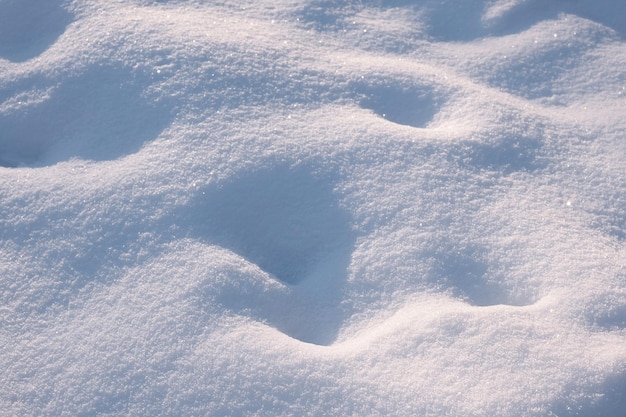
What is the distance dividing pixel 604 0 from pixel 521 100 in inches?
21.3

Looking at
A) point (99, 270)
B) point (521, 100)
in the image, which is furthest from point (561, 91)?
point (99, 270)

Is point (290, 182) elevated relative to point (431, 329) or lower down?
elevated

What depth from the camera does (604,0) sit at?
1.95 meters

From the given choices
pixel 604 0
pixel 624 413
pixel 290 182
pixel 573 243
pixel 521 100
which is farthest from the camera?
pixel 604 0

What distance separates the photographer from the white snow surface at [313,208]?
1.21 meters

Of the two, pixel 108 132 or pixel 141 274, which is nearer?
pixel 141 274

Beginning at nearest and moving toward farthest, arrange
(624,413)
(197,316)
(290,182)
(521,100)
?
1. (624,413)
2. (197,316)
3. (290,182)
4. (521,100)

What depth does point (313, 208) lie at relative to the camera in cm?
148

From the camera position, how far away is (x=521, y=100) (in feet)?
5.67

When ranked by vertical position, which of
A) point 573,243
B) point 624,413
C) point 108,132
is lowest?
point 624,413

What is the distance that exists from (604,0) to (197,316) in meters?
1.61

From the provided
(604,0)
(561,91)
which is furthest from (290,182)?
(604,0)

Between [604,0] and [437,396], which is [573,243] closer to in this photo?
[437,396]

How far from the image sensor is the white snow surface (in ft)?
3.98
